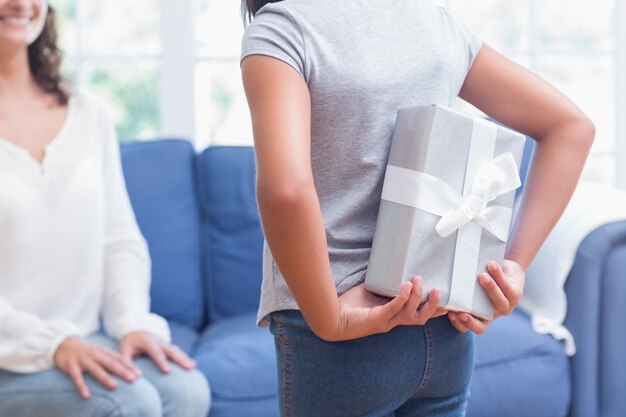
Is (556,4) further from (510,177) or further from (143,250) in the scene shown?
(510,177)

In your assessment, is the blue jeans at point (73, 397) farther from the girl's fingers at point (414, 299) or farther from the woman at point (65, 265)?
the girl's fingers at point (414, 299)

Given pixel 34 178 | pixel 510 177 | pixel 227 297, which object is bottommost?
pixel 227 297

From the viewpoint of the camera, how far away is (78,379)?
5.30 feet

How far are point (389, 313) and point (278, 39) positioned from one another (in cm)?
32

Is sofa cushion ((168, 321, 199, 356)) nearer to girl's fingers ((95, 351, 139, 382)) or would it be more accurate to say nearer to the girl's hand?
girl's fingers ((95, 351, 139, 382))

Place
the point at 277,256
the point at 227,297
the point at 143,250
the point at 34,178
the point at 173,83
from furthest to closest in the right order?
the point at 173,83 < the point at 227,297 < the point at 143,250 < the point at 34,178 < the point at 277,256

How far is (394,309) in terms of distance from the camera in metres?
0.87

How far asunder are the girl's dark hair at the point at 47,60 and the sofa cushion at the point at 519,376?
1237mm

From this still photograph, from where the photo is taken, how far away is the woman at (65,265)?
1640 millimetres

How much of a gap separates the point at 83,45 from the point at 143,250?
52.5 inches

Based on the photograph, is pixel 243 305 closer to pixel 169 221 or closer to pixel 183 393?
pixel 169 221

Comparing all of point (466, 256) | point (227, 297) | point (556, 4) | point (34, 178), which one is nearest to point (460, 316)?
point (466, 256)

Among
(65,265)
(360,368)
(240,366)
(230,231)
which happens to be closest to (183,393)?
(240,366)

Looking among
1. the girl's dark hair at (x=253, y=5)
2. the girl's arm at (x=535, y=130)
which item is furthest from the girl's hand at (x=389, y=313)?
the girl's dark hair at (x=253, y=5)
